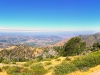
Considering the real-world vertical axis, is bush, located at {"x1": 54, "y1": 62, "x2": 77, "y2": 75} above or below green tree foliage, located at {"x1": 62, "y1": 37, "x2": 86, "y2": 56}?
above

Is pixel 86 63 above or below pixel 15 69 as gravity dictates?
above

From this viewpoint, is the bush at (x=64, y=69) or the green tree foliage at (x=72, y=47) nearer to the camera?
the bush at (x=64, y=69)

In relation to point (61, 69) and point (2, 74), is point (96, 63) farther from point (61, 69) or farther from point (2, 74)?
point (2, 74)

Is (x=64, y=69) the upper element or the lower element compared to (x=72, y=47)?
upper

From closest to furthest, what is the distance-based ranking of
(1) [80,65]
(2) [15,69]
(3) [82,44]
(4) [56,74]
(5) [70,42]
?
(4) [56,74]
(1) [80,65]
(2) [15,69]
(5) [70,42]
(3) [82,44]

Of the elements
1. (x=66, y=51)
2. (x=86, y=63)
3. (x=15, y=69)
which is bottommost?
(x=66, y=51)

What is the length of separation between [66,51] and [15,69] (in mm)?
48664

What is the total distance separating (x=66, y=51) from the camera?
235 ft

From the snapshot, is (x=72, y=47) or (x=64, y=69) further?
(x=72, y=47)

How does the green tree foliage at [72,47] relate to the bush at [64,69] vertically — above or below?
below

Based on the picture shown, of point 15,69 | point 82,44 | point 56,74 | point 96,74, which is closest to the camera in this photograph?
point 96,74

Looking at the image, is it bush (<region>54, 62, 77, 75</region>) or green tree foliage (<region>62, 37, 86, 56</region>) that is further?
green tree foliage (<region>62, 37, 86, 56</region>)

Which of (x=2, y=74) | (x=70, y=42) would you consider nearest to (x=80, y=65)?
(x=2, y=74)

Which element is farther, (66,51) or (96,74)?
(66,51)
